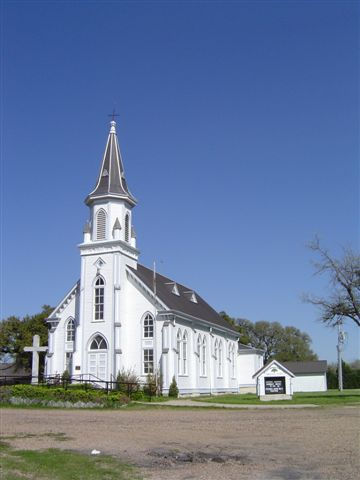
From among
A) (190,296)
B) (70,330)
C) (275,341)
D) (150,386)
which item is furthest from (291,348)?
(150,386)

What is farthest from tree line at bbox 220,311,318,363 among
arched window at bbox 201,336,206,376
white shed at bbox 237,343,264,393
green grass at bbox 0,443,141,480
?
green grass at bbox 0,443,141,480

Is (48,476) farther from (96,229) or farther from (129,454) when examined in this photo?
(96,229)

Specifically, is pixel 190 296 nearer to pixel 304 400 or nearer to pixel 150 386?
pixel 150 386

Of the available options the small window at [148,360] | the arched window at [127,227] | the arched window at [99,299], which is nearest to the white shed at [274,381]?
the small window at [148,360]

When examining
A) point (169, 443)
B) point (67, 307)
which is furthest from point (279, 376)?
point (169, 443)

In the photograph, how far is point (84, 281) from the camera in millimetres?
43594

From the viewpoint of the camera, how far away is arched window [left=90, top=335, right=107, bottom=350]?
41844mm

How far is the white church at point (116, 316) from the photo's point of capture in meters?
41.4

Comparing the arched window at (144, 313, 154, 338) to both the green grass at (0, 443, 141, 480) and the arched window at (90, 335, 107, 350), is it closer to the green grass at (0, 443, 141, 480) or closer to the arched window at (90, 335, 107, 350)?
the arched window at (90, 335, 107, 350)

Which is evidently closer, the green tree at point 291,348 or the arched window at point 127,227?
the arched window at point 127,227

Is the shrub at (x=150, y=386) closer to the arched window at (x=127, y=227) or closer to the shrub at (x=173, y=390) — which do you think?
the shrub at (x=173, y=390)

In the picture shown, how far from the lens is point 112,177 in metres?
45.4

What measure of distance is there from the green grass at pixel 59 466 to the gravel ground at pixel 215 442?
0.49 meters

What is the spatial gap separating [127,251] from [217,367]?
15566 mm
